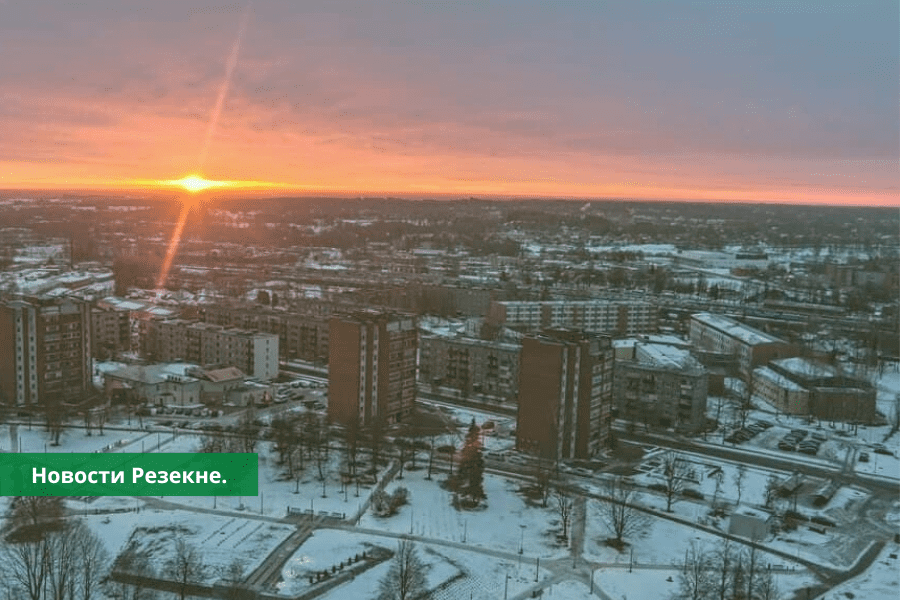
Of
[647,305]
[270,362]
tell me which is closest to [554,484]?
[270,362]

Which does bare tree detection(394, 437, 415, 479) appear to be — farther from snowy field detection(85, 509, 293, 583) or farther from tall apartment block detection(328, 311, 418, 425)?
snowy field detection(85, 509, 293, 583)

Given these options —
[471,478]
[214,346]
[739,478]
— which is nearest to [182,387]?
[214,346]

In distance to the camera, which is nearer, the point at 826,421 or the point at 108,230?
the point at 826,421

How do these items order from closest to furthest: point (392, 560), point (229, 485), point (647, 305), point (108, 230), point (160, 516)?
point (392, 560) < point (160, 516) < point (229, 485) < point (647, 305) < point (108, 230)

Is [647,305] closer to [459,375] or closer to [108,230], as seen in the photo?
[459,375]

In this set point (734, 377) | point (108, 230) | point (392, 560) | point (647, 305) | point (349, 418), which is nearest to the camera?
point (392, 560)

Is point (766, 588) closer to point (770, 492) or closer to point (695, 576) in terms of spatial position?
point (695, 576)

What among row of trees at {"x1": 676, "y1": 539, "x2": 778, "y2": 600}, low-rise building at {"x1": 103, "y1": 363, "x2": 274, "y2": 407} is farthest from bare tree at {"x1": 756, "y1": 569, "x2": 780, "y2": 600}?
low-rise building at {"x1": 103, "y1": 363, "x2": 274, "y2": 407}

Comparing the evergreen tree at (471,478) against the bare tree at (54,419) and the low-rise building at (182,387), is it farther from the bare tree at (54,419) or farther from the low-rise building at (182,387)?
the bare tree at (54,419)
